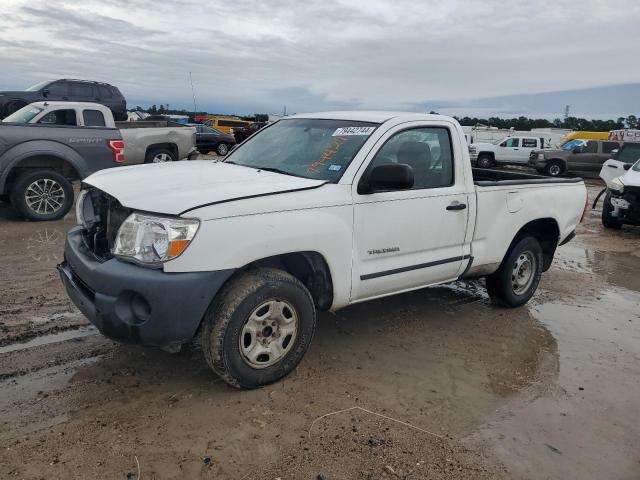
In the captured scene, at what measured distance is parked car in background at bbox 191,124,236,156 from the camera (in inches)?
1003

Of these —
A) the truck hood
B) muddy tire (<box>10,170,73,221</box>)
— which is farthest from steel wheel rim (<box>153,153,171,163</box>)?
the truck hood

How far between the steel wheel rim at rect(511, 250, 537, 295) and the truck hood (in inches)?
101

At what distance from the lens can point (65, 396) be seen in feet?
11.0

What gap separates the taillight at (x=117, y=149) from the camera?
8789 millimetres

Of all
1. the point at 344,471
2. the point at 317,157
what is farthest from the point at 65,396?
the point at 317,157

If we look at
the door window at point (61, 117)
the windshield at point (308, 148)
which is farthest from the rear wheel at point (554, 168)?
the windshield at point (308, 148)

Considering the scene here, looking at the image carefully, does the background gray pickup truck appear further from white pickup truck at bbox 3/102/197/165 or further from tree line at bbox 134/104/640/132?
tree line at bbox 134/104/640/132

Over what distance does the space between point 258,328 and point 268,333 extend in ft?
0.32

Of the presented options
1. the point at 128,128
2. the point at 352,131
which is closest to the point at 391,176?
the point at 352,131

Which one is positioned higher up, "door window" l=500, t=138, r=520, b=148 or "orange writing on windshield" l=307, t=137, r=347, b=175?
"orange writing on windshield" l=307, t=137, r=347, b=175

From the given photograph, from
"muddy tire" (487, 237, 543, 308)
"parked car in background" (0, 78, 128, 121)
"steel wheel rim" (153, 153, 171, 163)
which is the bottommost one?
"muddy tire" (487, 237, 543, 308)

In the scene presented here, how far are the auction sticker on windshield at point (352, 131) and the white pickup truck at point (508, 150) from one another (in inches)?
937

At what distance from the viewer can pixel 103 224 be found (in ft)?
12.1

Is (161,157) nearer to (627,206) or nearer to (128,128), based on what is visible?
(128,128)
